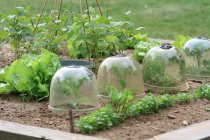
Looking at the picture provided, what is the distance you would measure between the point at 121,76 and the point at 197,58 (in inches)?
39.0

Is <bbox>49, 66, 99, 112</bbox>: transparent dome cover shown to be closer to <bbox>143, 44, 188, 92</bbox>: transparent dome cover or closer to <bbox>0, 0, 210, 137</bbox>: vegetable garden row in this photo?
<bbox>0, 0, 210, 137</bbox>: vegetable garden row

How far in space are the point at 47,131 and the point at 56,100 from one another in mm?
581

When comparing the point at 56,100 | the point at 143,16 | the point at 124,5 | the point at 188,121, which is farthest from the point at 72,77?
the point at 124,5

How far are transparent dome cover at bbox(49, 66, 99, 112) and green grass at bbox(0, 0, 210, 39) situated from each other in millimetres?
5378

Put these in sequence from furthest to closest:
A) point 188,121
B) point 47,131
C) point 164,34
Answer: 1. point 164,34
2. point 188,121
3. point 47,131

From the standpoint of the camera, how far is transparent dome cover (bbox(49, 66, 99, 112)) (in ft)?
15.3

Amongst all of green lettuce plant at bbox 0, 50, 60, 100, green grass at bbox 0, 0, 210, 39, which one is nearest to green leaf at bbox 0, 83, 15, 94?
green lettuce plant at bbox 0, 50, 60, 100

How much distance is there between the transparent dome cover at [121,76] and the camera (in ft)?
16.2

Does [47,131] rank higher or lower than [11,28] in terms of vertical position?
lower

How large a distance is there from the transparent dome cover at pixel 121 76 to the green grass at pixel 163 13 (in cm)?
506

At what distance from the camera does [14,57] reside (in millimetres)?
A: 6387

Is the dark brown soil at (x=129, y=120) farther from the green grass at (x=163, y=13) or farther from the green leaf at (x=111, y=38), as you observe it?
the green grass at (x=163, y=13)

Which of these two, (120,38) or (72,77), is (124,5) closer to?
(120,38)

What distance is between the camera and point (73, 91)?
4672 millimetres
